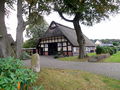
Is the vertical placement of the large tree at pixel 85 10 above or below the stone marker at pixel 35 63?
above

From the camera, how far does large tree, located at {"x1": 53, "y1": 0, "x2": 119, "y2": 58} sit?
11.9 m

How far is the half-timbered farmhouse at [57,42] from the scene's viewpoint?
22.0 m

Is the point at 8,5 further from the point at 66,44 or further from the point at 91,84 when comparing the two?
the point at 66,44

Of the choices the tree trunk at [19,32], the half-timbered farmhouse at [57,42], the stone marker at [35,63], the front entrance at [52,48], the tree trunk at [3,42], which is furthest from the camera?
the front entrance at [52,48]

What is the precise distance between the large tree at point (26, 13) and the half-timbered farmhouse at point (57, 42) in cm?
1441

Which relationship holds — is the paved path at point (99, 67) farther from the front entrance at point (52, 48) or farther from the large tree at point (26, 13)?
the front entrance at point (52, 48)

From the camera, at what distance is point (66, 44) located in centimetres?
2239

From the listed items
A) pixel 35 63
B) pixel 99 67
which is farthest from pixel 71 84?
pixel 99 67

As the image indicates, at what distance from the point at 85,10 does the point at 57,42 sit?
10.9 meters

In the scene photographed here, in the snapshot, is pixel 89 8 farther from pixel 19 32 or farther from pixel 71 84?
pixel 71 84

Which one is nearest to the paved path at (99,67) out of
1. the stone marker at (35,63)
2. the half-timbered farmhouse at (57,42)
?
the stone marker at (35,63)

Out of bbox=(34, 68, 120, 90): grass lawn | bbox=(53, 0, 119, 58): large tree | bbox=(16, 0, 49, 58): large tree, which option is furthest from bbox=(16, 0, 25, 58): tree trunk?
bbox=(53, 0, 119, 58): large tree

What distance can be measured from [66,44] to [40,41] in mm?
6511

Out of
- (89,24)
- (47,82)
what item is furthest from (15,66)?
(89,24)
